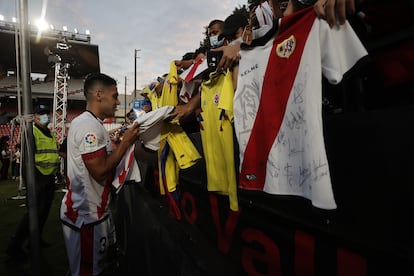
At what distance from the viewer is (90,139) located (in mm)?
2035

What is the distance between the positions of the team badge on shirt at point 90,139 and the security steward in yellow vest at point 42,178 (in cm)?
176

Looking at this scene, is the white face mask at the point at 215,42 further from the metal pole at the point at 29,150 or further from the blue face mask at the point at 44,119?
the blue face mask at the point at 44,119

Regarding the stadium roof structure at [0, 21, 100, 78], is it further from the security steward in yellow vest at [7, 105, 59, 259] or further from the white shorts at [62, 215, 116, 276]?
the white shorts at [62, 215, 116, 276]

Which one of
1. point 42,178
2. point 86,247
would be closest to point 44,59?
point 42,178

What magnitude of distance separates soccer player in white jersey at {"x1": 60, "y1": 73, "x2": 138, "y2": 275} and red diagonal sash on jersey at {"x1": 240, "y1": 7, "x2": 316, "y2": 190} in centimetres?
116

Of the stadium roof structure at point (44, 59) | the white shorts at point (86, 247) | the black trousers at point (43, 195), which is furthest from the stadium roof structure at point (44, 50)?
the white shorts at point (86, 247)

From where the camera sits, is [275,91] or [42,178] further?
[42,178]

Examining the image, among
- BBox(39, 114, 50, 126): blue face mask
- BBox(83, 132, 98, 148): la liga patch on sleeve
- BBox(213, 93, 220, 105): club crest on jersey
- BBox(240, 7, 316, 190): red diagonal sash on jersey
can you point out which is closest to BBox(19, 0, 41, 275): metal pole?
BBox(83, 132, 98, 148): la liga patch on sleeve

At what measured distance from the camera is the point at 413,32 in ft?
2.96

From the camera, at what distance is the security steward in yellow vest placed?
133 inches

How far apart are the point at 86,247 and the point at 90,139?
2.68 feet

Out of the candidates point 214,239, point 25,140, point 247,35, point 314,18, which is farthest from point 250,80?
point 25,140

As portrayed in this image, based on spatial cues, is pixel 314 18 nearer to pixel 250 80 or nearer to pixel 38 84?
pixel 250 80

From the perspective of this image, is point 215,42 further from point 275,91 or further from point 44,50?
point 44,50
